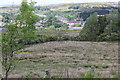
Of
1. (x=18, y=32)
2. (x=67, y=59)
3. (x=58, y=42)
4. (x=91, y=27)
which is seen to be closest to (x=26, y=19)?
(x=18, y=32)

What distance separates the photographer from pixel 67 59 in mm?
3240

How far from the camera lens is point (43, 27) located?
9.20 feet

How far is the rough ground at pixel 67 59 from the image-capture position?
2.62 meters

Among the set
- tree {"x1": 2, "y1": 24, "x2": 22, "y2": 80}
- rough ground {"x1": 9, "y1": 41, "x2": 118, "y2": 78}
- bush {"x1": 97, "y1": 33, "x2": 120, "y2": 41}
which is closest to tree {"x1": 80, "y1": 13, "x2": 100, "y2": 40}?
bush {"x1": 97, "y1": 33, "x2": 120, "y2": 41}

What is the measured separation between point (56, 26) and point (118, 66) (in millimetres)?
1185

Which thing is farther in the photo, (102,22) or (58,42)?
(58,42)

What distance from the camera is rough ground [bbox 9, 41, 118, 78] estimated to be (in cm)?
262

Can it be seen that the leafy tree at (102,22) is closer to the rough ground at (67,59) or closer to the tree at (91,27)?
the tree at (91,27)

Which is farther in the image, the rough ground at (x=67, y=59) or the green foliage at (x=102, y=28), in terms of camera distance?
the green foliage at (x=102, y=28)

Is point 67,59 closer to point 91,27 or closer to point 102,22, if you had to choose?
point 91,27

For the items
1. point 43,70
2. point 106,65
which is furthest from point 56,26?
point 106,65

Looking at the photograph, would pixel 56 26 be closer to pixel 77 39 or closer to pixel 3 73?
pixel 77 39

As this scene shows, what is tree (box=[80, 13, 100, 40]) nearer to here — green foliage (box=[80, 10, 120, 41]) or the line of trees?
green foliage (box=[80, 10, 120, 41])

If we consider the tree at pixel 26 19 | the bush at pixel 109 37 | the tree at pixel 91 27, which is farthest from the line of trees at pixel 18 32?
the bush at pixel 109 37
